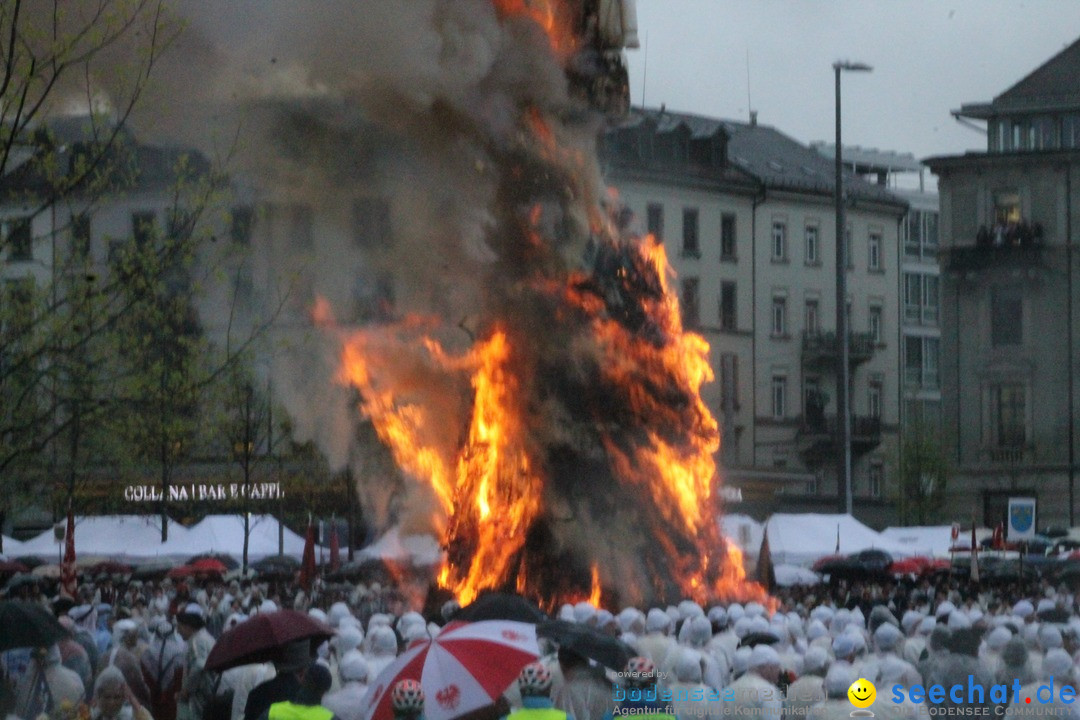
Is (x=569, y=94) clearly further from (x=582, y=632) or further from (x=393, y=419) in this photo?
(x=582, y=632)

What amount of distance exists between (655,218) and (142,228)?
155ft

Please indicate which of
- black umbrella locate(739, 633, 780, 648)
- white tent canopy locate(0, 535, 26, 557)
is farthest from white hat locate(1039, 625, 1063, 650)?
white tent canopy locate(0, 535, 26, 557)

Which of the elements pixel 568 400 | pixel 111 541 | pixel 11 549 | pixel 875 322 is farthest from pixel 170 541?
pixel 875 322

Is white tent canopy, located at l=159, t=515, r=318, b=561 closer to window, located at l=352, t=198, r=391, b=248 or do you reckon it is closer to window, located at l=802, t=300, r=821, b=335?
window, located at l=352, t=198, r=391, b=248

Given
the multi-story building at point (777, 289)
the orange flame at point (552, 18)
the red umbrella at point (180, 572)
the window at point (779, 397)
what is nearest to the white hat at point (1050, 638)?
the orange flame at point (552, 18)

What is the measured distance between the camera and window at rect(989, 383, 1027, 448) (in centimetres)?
7106

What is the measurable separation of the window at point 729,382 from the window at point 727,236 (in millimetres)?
3919

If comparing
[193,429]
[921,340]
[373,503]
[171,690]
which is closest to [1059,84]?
[921,340]

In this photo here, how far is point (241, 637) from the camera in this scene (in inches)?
521

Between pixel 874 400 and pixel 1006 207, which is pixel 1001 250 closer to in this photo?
pixel 1006 207

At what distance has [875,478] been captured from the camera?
78250 millimetres

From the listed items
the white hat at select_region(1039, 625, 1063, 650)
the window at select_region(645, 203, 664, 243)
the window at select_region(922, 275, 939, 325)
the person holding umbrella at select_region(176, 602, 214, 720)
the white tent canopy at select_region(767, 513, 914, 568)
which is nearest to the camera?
the white hat at select_region(1039, 625, 1063, 650)

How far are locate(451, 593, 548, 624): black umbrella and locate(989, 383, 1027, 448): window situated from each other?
57.6 m

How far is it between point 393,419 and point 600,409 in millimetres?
4634
